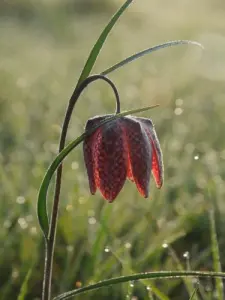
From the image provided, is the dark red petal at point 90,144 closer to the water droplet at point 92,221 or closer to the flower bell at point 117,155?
the flower bell at point 117,155

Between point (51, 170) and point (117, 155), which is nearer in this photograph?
point (51, 170)

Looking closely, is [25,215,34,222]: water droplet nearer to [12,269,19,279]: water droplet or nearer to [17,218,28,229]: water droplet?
[17,218,28,229]: water droplet

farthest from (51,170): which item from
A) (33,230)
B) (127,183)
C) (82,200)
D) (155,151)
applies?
(127,183)

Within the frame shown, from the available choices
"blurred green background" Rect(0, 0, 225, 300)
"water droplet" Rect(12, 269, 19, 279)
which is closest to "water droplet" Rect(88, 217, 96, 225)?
"blurred green background" Rect(0, 0, 225, 300)

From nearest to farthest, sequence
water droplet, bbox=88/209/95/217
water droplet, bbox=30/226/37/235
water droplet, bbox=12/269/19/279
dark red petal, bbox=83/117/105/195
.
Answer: dark red petal, bbox=83/117/105/195, water droplet, bbox=12/269/19/279, water droplet, bbox=30/226/37/235, water droplet, bbox=88/209/95/217

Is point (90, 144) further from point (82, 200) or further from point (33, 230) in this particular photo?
point (82, 200)

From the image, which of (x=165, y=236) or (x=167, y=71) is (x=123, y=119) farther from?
(x=167, y=71)
